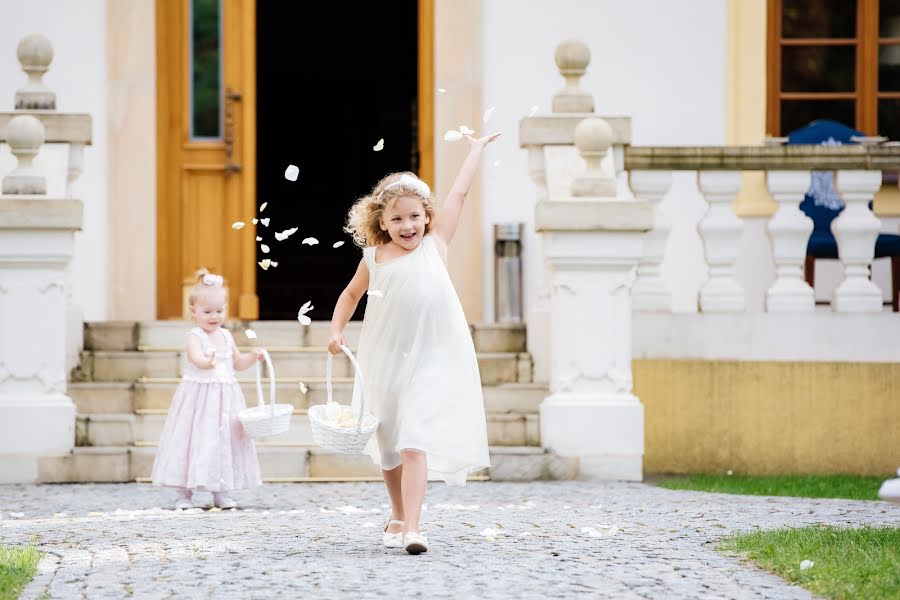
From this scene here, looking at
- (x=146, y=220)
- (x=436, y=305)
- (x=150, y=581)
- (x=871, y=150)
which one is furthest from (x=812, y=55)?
(x=150, y=581)

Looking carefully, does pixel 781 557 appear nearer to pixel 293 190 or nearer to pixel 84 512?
pixel 84 512

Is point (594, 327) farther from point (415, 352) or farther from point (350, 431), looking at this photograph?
point (350, 431)

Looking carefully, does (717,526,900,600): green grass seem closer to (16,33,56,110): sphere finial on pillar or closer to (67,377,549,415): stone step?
(67,377,549,415): stone step

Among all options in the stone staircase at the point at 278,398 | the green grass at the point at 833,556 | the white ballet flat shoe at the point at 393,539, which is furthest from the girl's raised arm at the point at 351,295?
the stone staircase at the point at 278,398

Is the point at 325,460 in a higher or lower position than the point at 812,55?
lower

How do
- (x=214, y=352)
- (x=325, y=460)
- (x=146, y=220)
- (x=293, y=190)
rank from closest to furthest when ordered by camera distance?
(x=214, y=352) < (x=325, y=460) < (x=146, y=220) < (x=293, y=190)

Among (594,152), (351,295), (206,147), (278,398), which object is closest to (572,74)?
(594,152)

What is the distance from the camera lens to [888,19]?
1161 centimetres

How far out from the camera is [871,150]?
930 centimetres

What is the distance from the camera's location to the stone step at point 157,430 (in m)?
8.89

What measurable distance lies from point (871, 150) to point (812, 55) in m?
2.49

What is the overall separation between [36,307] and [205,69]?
3.32 m

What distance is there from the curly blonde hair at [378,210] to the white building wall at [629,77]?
210 inches

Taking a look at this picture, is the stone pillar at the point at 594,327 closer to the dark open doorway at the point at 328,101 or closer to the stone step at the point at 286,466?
the stone step at the point at 286,466
